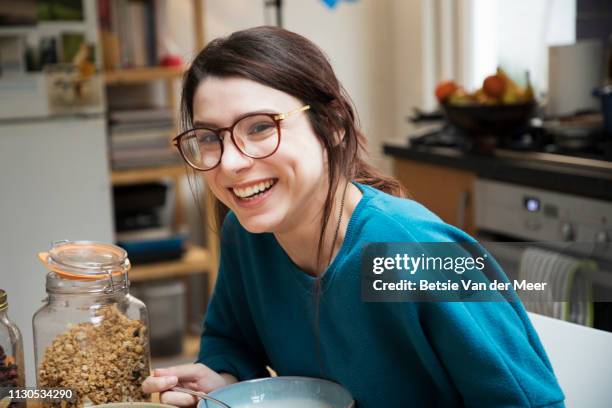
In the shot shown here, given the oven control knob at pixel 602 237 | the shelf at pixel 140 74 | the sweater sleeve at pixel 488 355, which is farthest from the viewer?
the shelf at pixel 140 74

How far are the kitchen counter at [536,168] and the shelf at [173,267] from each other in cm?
92

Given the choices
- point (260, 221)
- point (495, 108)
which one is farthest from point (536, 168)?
point (260, 221)

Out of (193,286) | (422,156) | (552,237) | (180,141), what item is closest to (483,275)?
(180,141)

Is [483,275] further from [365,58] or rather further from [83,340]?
[365,58]

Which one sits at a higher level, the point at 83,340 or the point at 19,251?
the point at 83,340

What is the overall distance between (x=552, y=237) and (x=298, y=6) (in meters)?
1.66

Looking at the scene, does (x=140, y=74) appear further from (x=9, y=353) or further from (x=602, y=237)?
(x=9, y=353)

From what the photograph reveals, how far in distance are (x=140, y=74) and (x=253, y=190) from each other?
2243 millimetres

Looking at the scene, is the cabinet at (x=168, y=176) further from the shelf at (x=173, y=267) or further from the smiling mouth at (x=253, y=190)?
the smiling mouth at (x=253, y=190)

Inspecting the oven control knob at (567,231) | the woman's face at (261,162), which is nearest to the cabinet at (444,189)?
the oven control knob at (567,231)

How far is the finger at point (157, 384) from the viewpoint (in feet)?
3.31

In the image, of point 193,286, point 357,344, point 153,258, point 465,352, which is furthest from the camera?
point 193,286

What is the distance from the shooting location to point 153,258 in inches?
128

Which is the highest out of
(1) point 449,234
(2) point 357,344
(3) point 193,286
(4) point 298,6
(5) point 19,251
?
(4) point 298,6
